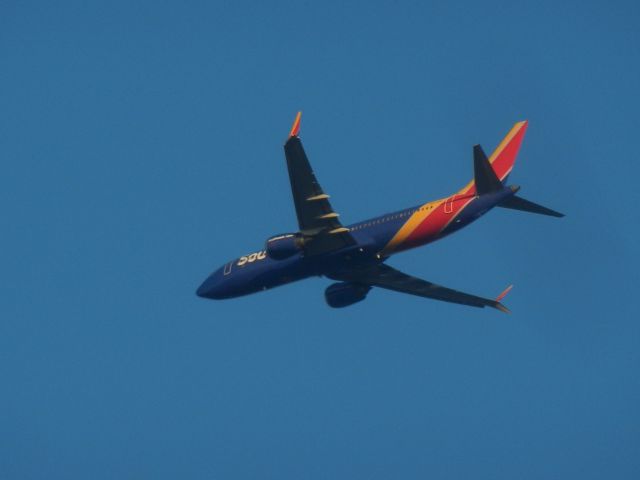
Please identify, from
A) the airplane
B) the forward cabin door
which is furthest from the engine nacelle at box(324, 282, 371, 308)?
the forward cabin door

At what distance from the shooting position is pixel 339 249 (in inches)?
2210

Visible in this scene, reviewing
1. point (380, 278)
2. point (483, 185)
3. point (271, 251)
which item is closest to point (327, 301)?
point (380, 278)

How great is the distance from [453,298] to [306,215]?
40.1ft

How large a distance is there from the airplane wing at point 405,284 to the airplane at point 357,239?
53 mm

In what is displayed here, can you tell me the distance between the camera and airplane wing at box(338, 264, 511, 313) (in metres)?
61.2

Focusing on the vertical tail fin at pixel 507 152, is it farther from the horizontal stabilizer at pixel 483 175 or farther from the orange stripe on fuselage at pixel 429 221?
the horizontal stabilizer at pixel 483 175

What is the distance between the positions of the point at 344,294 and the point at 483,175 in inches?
468

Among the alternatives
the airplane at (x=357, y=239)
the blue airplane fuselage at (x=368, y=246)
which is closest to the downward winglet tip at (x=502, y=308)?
the airplane at (x=357, y=239)

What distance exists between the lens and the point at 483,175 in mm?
53656

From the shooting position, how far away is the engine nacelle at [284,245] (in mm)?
55219

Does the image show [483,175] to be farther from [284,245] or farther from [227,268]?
[227,268]

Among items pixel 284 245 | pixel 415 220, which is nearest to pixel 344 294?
pixel 284 245

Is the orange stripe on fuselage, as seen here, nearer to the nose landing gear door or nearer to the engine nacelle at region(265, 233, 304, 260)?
the engine nacelle at region(265, 233, 304, 260)

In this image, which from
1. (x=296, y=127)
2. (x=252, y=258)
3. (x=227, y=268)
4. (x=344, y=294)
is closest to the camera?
(x=296, y=127)
